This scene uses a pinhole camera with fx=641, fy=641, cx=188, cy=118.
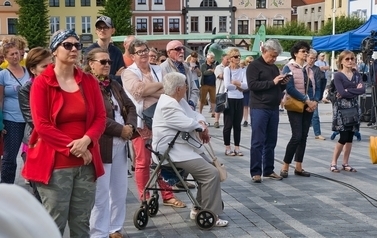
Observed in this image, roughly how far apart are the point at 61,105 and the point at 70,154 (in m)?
0.34

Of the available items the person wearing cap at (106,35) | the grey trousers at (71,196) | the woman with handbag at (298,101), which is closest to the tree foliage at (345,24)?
the woman with handbag at (298,101)

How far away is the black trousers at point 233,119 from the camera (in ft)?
36.4

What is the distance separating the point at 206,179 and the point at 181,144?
1.38 ft

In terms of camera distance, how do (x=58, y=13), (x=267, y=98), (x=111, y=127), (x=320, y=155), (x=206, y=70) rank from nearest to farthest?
(x=111, y=127)
(x=267, y=98)
(x=320, y=155)
(x=206, y=70)
(x=58, y=13)

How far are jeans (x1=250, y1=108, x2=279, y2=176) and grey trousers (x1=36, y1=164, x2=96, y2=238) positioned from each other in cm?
427

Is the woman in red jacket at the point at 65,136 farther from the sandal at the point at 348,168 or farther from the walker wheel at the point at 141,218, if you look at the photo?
the sandal at the point at 348,168

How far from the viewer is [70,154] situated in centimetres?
434

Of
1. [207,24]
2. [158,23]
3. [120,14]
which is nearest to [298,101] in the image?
[120,14]

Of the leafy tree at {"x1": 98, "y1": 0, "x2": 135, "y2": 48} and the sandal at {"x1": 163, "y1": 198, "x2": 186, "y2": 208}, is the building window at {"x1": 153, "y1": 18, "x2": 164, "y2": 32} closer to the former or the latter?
the leafy tree at {"x1": 98, "y1": 0, "x2": 135, "y2": 48}

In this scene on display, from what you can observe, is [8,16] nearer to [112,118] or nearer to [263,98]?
[263,98]

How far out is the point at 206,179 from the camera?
6246 mm

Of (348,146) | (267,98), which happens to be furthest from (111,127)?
(348,146)

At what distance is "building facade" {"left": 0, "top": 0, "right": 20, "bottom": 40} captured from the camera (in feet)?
267

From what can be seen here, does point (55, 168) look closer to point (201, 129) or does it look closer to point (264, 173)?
point (201, 129)
